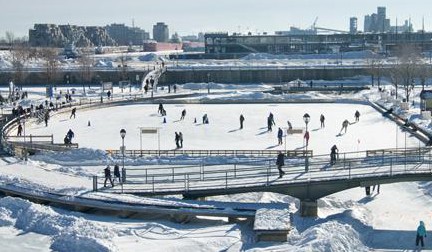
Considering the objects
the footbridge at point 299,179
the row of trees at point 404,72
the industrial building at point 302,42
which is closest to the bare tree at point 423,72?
the row of trees at point 404,72

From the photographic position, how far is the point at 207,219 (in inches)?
953

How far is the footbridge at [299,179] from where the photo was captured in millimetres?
25375

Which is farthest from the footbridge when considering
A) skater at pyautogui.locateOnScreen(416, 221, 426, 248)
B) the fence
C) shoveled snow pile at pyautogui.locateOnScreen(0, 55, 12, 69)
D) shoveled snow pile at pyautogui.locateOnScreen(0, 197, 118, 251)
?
shoveled snow pile at pyautogui.locateOnScreen(0, 55, 12, 69)

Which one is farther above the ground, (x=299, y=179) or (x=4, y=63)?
(x=4, y=63)

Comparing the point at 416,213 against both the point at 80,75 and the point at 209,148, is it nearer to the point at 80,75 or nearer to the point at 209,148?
the point at 209,148

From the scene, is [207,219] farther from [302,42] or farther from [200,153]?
[302,42]

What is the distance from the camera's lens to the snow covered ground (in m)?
21.0

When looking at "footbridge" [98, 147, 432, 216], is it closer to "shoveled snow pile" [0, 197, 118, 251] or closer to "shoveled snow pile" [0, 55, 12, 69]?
"shoveled snow pile" [0, 197, 118, 251]

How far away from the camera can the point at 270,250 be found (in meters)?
20.3

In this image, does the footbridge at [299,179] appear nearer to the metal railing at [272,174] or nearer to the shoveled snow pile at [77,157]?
Result: the metal railing at [272,174]

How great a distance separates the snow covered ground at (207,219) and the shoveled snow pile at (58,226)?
0.03 meters

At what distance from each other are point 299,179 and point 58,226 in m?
8.74

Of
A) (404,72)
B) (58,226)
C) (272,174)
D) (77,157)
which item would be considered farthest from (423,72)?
(58,226)

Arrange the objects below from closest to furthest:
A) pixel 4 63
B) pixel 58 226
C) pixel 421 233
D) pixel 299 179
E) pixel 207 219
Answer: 1. pixel 421 233
2. pixel 58 226
3. pixel 207 219
4. pixel 299 179
5. pixel 4 63
